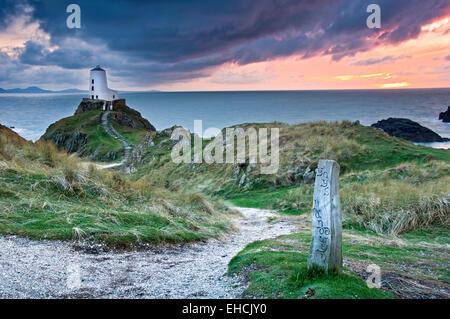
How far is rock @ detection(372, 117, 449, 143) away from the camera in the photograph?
47.9 m

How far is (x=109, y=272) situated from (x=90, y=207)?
12.3 ft

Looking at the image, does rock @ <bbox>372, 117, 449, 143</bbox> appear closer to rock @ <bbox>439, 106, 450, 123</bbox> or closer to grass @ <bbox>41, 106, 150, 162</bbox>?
rock @ <bbox>439, 106, 450, 123</bbox>

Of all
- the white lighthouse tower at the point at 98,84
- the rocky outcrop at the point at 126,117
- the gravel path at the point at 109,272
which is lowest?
the gravel path at the point at 109,272

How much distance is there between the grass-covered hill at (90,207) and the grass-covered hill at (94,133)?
30816mm

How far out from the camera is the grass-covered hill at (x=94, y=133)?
46.1 metres

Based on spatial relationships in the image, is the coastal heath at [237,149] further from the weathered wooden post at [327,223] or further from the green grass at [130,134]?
the green grass at [130,134]

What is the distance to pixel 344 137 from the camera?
21219 mm

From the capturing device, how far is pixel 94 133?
54.3 meters

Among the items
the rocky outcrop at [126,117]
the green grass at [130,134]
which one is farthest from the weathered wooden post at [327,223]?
the rocky outcrop at [126,117]

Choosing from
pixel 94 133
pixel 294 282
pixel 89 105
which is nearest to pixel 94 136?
pixel 94 133

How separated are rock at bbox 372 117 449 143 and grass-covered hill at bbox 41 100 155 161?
37.7m

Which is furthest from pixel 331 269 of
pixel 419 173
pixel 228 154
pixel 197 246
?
Result: pixel 228 154

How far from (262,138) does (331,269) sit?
21.9 meters
